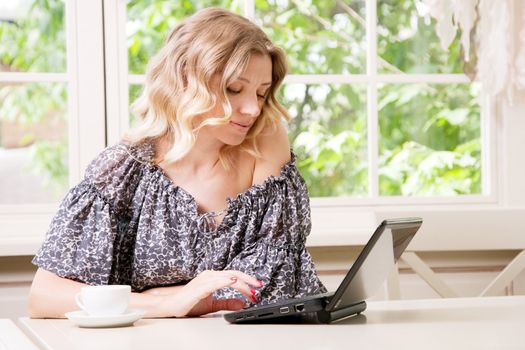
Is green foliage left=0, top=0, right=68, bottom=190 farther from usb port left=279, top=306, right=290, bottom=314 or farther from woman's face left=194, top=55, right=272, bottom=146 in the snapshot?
usb port left=279, top=306, right=290, bottom=314

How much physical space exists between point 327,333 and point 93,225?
2.30ft

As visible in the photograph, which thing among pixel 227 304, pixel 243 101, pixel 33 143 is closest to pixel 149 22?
pixel 33 143

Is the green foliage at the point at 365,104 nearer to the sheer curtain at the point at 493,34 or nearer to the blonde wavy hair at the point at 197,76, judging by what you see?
the sheer curtain at the point at 493,34

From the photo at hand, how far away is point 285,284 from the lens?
6.39 ft

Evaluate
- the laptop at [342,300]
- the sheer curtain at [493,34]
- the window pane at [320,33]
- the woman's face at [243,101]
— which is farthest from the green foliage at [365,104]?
the laptop at [342,300]

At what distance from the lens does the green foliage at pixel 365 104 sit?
9.73 ft

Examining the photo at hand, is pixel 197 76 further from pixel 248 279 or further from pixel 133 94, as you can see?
pixel 133 94

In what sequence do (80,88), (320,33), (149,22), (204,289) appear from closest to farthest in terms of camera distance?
(204,289) → (80,88) → (149,22) → (320,33)

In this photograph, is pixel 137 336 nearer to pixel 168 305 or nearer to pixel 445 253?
pixel 168 305

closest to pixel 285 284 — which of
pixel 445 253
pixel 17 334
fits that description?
pixel 17 334

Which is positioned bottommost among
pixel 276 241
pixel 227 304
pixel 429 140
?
pixel 227 304

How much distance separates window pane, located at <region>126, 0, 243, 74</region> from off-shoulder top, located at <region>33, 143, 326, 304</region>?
35.7 inches

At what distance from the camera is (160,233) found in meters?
1.92

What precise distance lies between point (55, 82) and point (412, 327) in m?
1.75
